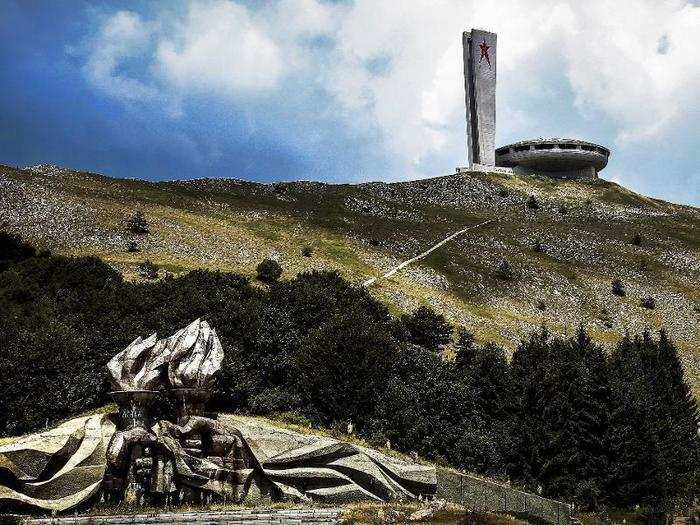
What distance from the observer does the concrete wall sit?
24.3 metres

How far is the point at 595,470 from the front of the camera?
3481 centimetres

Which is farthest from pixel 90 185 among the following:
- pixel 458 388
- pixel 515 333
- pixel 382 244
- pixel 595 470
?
pixel 595 470

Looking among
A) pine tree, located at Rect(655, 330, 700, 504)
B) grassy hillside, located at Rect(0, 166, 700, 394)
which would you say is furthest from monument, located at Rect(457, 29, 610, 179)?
pine tree, located at Rect(655, 330, 700, 504)

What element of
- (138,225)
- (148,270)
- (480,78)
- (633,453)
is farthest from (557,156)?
→ (633,453)

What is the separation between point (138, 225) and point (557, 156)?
258 feet

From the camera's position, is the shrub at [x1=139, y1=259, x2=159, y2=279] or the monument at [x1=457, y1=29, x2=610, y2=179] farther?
the monument at [x1=457, y1=29, x2=610, y2=179]

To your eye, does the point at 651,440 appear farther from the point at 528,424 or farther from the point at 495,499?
the point at 495,499

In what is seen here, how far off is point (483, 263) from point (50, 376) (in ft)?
192

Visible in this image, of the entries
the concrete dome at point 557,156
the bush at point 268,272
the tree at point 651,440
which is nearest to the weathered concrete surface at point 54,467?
the tree at point 651,440

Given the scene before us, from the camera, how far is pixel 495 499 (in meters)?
25.3

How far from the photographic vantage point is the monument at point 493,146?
423 feet

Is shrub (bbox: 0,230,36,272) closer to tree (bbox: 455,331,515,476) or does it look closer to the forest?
the forest

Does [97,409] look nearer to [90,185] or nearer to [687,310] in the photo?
[687,310]

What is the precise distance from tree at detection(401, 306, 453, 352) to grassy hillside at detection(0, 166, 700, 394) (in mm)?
5619
